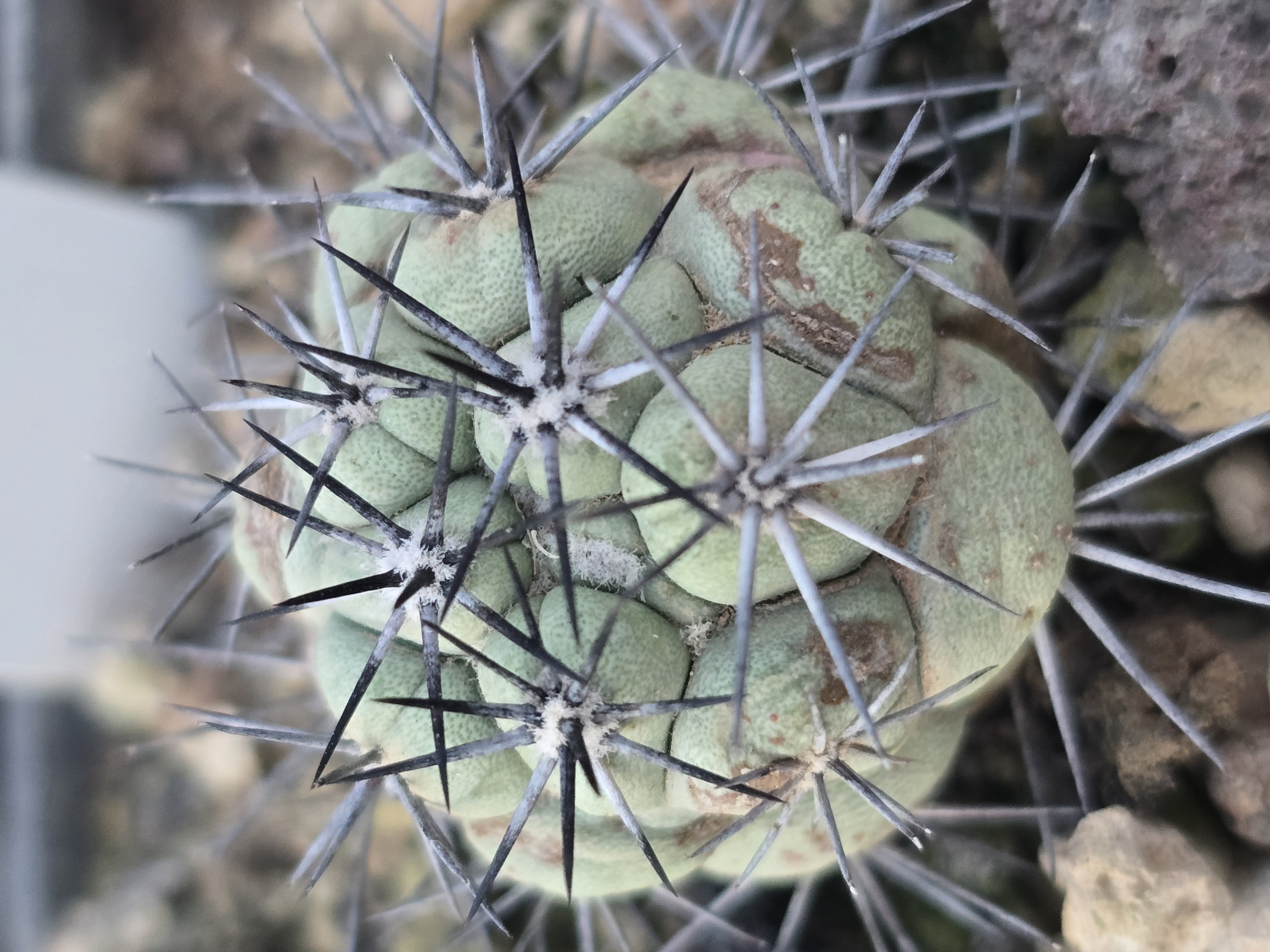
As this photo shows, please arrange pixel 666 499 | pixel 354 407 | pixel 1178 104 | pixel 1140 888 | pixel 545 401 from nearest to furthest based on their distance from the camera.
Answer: pixel 666 499
pixel 545 401
pixel 354 407
pixel 1178 104
pixel 1140 888

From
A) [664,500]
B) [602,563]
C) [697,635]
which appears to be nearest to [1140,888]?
[697,635]

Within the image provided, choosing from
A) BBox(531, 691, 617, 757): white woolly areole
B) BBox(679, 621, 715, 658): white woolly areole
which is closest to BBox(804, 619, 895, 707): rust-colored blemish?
BBox(679, 621, 715, 658): white woolly areole

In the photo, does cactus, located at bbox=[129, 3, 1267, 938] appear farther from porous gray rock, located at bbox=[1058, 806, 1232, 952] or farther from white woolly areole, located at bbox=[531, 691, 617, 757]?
porous gray rock, located at bbox=[1058, 806, 1232, 952]

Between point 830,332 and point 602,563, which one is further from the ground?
point 830,332

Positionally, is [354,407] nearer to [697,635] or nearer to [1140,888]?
[697,635]

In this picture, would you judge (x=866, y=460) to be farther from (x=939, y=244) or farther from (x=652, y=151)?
(x=652, y=151)

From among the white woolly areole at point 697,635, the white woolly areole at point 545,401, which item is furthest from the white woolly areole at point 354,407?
the white woolly areole at point 697,635

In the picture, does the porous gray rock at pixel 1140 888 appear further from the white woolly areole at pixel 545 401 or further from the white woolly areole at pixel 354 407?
the white woolly areole at pixel 354 407

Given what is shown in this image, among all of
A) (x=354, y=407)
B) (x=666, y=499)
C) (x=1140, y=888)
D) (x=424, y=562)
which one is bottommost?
(x=1140, y=888)
